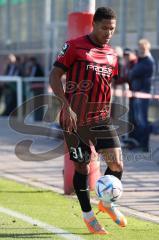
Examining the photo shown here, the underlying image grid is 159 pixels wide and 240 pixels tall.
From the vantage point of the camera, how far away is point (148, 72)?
571 inches

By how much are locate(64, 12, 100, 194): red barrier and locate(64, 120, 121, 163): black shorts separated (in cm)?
200

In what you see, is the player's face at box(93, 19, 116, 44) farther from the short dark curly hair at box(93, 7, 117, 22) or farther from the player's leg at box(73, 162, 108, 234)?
the player's leg at box(73, 162, 108, 234)

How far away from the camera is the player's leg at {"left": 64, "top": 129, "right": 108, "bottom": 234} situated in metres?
7.44

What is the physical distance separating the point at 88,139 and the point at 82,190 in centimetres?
55

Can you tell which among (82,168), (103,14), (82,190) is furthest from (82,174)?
(103,14)

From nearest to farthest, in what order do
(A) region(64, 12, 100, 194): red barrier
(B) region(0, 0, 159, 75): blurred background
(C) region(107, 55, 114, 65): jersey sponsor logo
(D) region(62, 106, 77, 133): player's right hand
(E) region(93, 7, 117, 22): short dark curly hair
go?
1. (D) region(62, 106, 77, 133): player's right hand
2. (E) region(93, 7, 117, 22): short dark curly hair
3. (C) region(107, 55, 114, 65): jersey sponsor logo
4. (A) region(64, 12, 100, 194): red barrier
5. (B) region(0, 0, 159, 75): blurred background

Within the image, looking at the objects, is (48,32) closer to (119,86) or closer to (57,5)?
(57,5)

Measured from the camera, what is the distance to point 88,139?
25.2 feet

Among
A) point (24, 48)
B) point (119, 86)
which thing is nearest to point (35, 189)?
point (119, 86)

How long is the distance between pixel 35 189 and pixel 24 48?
15.8m

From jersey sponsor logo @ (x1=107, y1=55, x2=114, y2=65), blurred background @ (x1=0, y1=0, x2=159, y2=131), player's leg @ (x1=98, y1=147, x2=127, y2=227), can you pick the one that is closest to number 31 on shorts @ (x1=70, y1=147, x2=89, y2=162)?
player's leg @ (x1=98, y1=147, x2=127, y2=227)

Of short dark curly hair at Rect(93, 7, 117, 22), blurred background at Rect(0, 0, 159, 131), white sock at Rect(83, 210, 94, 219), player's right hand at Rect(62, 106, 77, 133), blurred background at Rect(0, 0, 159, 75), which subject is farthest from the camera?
blurred background at Rect(0, 0, 159, 75)

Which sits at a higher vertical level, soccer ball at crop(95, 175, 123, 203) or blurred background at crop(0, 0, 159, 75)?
soccer ball at crop(95, 175, 123, 203)

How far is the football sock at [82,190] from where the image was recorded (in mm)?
7531
